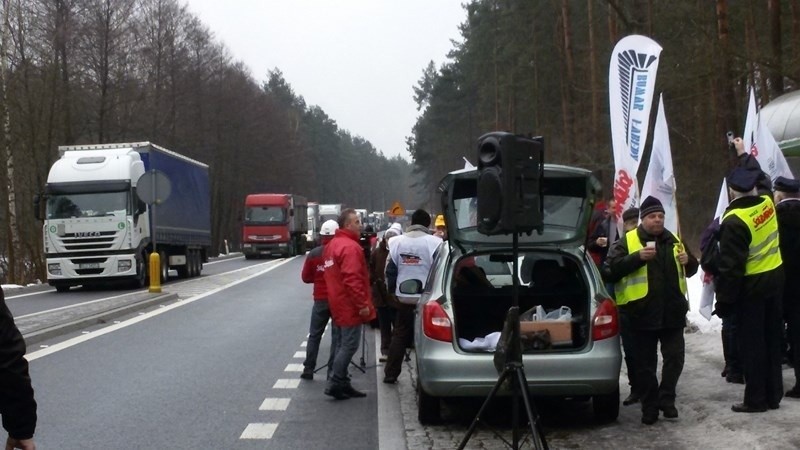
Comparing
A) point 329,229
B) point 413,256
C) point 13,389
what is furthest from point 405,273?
point 13,389

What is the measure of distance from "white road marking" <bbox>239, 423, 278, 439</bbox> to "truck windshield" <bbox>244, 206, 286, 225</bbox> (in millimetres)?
47424

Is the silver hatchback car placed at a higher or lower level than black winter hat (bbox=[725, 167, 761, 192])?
lower

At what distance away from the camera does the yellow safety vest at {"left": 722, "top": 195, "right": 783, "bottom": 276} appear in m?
8.52

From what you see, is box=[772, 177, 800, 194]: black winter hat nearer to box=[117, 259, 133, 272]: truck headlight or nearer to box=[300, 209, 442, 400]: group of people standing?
box=[300, 209, 442, 400]: group of people standing

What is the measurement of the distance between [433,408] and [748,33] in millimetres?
24326

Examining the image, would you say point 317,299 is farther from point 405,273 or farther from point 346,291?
point 346,291

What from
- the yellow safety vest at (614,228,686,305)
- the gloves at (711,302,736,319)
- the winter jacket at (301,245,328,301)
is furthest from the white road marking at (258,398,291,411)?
the gloves at (711,302,736,319)

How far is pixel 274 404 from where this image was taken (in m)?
10.4

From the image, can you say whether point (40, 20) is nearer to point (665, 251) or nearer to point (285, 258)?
point (285, 258)

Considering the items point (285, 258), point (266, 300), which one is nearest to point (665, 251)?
point (266, 300)

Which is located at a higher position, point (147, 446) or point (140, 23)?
point (140, 23)

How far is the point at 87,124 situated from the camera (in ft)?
158

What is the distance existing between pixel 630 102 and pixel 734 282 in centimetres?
637

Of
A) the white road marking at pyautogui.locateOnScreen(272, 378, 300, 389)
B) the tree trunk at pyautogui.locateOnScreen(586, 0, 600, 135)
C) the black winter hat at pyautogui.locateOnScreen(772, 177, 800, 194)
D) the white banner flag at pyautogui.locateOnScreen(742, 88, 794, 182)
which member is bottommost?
the white road marking at pyautogui.locateOnScreen(272, 378, 300, 389)
